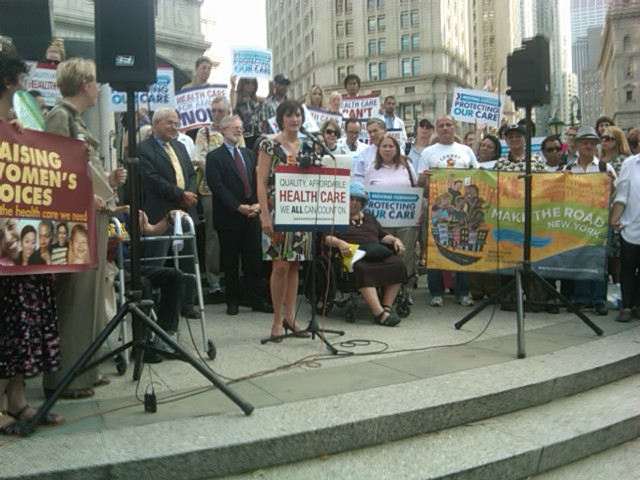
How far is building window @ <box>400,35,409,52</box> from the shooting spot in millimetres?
88688

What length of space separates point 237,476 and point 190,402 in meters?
0.86

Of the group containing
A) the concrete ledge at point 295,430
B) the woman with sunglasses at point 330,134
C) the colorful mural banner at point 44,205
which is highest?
the woman with sunglasses at point 330,134

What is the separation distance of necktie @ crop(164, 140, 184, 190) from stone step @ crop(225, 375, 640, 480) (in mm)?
3666

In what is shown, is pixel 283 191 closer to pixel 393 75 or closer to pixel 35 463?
pixel 35 463

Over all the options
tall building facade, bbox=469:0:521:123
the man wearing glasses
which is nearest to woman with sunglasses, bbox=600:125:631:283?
the man wearing glasses

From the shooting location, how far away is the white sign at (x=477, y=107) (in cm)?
1181

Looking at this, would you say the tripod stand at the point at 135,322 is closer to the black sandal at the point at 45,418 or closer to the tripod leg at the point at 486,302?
the black sandal at the point at 45,418

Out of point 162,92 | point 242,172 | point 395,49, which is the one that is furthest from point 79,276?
point 395,49

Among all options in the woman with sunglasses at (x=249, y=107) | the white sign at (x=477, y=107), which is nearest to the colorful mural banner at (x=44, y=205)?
the woman with sunglasses at (x=249, y=107)

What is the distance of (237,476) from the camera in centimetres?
352

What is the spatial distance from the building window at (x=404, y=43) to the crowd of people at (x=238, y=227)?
8172 centimetres

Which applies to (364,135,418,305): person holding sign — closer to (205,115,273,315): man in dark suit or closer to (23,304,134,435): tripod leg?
(205,115,273,315): man in dark suit

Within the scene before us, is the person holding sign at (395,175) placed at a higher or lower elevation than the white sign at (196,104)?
lower

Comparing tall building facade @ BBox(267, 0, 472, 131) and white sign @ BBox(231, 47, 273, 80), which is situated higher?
tall building facade @ BBox(267, 0, 472, 131)
